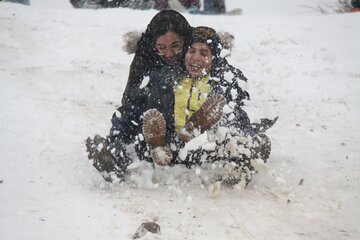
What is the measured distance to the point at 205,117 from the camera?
2.80 meters

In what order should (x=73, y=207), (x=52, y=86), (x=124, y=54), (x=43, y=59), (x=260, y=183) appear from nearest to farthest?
1. (x=73, y=207)
2. (x=260, y=183)
3. (x=52, y=86)
4. (x=43, y=59)
5. (x=124, y=54)

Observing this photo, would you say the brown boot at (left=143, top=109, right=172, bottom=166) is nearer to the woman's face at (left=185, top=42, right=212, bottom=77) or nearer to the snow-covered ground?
the snow-covered ground

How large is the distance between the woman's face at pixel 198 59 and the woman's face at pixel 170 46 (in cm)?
30

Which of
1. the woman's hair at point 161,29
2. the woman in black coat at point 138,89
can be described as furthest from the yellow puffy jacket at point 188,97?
the woman's hair at point 161,29

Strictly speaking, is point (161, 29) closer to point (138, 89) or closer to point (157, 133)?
point (138, 89)

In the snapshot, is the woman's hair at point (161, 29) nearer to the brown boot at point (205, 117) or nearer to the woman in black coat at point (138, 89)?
the woman in black coat at point (138, 89)

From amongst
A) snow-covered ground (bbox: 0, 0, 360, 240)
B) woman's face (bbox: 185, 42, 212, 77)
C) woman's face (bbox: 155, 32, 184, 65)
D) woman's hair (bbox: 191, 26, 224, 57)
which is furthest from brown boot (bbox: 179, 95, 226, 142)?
woman's face (bbox: 155, 32, 184, 65)

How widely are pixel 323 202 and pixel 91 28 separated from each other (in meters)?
4.96

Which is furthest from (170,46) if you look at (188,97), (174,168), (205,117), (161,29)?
(174,168)

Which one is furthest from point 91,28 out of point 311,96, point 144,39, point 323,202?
point 323,202

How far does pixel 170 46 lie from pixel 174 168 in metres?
1.06

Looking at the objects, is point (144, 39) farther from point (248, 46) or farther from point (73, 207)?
point (248, 46)

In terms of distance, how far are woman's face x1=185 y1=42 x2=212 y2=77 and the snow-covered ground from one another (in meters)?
0.55

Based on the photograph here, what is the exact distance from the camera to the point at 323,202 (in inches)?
108
